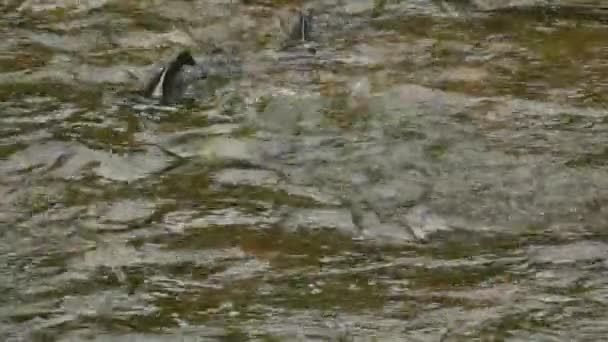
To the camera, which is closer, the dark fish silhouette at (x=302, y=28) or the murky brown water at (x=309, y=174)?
the murky brown water at (x=309, y=174)

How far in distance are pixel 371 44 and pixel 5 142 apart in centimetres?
149

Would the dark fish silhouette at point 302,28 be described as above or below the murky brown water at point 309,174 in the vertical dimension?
above

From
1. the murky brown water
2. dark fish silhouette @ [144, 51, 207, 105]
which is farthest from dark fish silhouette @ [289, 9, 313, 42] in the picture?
dark fish silhouette @ [144, 51, 207, 105]

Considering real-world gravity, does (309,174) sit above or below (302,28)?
below

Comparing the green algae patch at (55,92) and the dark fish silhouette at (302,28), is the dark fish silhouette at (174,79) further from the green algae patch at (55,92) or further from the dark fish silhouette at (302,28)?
the dark fish silhouette at (302,28)

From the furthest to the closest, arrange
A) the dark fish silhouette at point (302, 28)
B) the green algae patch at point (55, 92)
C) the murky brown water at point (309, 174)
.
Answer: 1. the dark fish silhouette at point (302, 28)
2. the green algae patch at point (55, 92)
3. the murky brown water at point (309, 174)

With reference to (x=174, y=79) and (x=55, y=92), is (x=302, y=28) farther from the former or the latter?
(x=55, y=92)

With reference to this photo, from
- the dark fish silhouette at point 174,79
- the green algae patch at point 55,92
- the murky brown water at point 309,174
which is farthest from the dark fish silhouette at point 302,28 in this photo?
the green algae patch at point 55,92

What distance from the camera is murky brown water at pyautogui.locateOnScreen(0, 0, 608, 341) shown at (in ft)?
9.33

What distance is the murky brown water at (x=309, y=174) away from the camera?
284cm

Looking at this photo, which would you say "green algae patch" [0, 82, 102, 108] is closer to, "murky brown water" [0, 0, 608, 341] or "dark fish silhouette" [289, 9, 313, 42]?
"murky brown water" [0, 0, 608, 341]

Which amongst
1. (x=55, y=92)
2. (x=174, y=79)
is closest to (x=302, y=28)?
(x=174, y=79)

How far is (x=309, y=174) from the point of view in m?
3.46

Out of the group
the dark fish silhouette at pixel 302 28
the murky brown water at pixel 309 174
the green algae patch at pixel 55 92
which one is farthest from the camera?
the dark fish silhouette at pixel 302 28
